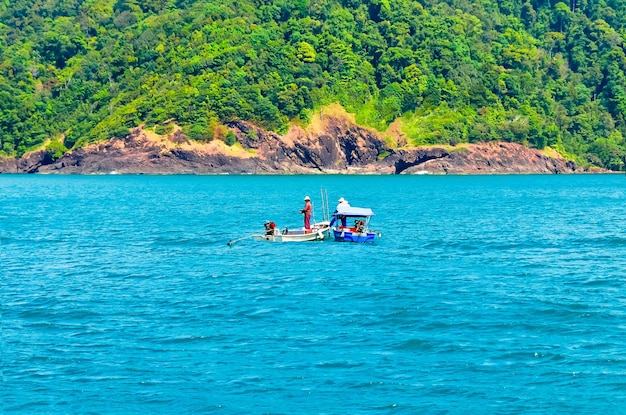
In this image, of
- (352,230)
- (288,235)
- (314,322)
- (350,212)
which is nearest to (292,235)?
(288,235)

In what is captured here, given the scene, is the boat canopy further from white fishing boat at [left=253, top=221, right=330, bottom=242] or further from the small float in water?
white fishing boat at [left=253, top=221, right=330, bottom=242]

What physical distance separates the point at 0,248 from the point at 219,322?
97.6 feet

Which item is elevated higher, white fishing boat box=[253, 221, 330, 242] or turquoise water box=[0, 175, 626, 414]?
white fishing boat box=[253, 221, 330, 242]

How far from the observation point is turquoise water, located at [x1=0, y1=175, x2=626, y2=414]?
87.2 ft

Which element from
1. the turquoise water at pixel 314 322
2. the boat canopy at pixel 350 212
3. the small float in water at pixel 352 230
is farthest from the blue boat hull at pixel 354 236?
the turquoise water at pixel 314 322

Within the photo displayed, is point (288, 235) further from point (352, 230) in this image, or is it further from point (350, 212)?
point (350, 212)

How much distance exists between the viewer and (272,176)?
19625 cm

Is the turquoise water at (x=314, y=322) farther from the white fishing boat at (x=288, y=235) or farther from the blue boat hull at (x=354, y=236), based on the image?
the blue boat hull at (x=354, y=236)

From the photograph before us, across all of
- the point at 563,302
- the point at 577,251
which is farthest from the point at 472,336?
the point at 577,251

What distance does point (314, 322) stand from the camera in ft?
115

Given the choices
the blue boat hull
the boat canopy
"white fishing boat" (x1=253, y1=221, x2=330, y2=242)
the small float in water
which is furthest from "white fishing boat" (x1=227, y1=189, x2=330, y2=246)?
the boat canopy

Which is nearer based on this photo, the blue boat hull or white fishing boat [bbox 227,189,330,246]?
the blue boat hull

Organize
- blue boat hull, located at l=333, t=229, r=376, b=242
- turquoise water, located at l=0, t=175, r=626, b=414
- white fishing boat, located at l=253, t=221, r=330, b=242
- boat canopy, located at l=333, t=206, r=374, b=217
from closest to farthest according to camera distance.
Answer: turquoise water, located at l=0, t=175, r=626, b=414, blue boat hull, located at l=333, t=229, r=376, b=242, white fishing boat, located at l=253, t=221, r=330, b=242, boat canopy, located at l=333, t=206, r=374, b=217

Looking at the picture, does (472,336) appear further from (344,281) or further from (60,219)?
(60,219)
